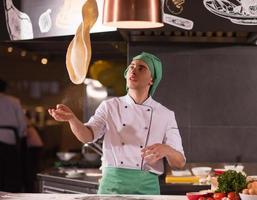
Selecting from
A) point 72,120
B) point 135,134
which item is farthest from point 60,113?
point 135,134

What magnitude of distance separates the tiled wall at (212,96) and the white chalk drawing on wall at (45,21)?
754 mm

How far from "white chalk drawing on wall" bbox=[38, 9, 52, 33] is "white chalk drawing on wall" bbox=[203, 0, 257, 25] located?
57.4 inches

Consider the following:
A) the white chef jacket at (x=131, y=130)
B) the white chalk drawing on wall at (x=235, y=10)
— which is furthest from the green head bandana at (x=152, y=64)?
the white chalk drawing on wall at (x=235, y=10)

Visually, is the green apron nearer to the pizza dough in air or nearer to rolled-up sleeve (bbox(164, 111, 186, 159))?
rolled-up sleeve (bbox(164, 111, 186, 159))

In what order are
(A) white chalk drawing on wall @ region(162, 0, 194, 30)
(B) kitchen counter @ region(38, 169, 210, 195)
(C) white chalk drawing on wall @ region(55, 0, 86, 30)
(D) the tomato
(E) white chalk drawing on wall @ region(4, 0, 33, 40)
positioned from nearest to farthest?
(D) the tomato < (B) kitchen counter @ region(38, 169, 210, 195) < (A) white chalk drawing on wall @ region(162, 0, 194, 30) < (C) white chalk drawing on wall @ region(55, 0, 86, 30) < (E) white chalk drawing on wall @ region(4, 0, 33, 40)

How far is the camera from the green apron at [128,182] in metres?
3.18

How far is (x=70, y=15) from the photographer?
195 inches

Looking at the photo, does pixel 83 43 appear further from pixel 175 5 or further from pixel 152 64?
pixel 175 5

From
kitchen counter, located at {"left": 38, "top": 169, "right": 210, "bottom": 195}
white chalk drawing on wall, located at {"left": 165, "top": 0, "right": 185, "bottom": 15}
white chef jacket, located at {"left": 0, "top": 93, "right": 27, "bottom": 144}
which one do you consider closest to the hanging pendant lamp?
kitchen counter, located at {"left": 38, "top": 169, "right": 210, "bottom": 195}

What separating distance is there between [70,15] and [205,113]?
139 centimetres

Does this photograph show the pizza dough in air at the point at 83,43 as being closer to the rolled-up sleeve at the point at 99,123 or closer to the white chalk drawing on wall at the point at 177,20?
the rolled-up sleeve at the point at 99,123

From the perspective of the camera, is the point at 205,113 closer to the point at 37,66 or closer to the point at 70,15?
the point at 70,15

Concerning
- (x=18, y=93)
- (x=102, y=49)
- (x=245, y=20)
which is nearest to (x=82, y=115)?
(x=102, y=49)

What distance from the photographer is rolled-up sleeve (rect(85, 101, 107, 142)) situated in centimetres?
325
